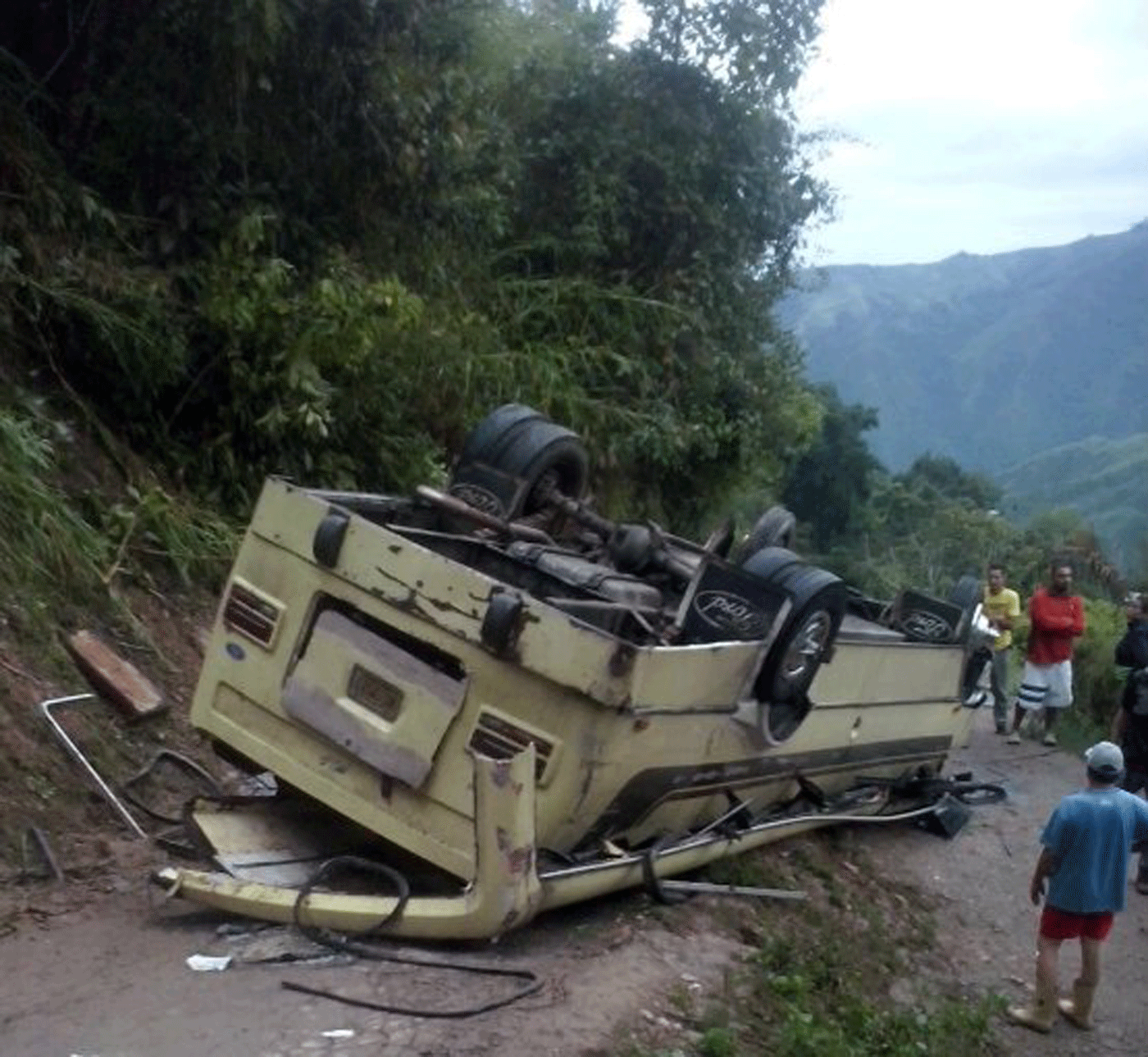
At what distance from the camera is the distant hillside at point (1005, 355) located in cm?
9388

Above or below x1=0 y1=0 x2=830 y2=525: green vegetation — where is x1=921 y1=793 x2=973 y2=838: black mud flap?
below

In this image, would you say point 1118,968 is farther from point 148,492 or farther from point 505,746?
point 148,492

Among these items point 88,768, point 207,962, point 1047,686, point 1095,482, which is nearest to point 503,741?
point 207,962

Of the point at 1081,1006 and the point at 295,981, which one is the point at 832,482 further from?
the point at 295,981

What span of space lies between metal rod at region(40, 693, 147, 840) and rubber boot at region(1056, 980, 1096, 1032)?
153 inches

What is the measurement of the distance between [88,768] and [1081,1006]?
422 cm

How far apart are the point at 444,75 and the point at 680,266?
4960 mm

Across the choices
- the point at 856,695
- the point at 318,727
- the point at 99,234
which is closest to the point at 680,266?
the point at 99,234

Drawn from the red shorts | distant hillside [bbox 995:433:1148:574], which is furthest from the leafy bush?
distant hillside [bbox 995:433:1148:574]

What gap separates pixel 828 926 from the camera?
7.47 metres

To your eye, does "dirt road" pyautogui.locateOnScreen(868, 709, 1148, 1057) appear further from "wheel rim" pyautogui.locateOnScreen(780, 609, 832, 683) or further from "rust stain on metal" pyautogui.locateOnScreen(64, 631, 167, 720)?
"rust stain on metal" pyautogui.locateOnScreen(64, 631, 167, 720)

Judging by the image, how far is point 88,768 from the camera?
22.8 feet

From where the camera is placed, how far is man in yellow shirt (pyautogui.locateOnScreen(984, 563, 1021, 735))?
14.2 m

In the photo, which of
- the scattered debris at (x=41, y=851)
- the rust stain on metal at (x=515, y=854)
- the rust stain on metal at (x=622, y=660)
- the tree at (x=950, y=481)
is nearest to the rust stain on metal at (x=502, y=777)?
the rust stain on metal at (x=515, y=854)
